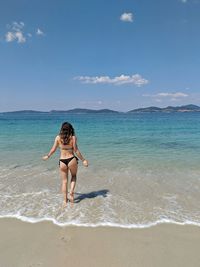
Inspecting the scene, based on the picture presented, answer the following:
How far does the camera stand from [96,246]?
365 centimetres

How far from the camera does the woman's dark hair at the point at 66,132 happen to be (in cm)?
490

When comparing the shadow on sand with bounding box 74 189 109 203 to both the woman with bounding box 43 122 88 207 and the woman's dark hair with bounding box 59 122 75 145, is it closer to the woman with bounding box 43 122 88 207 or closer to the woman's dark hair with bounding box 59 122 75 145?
the woman with bounding box 43 122 88 207

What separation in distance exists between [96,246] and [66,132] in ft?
7.92

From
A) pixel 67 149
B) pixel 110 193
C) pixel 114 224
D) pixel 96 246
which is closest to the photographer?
pixel 96 246

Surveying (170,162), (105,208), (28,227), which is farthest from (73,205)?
(170,162)

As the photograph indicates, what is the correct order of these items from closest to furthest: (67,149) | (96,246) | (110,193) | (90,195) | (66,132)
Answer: (96,246) < (66,132) < (67,149) < (90,195) < (110,193)

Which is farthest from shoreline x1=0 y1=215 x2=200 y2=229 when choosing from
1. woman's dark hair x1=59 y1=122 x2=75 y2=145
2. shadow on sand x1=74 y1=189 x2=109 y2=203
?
woman's dark hair x1=59 y1=122 x2=75 y2=145

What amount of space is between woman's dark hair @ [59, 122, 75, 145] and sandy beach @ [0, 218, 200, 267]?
5.88 ft

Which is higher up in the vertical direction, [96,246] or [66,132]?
[66,132]

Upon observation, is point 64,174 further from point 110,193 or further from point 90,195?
point 110,193

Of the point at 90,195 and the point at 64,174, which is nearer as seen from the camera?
the point at 64,174

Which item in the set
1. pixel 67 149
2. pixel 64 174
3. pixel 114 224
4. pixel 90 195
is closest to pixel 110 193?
pixel 90 195

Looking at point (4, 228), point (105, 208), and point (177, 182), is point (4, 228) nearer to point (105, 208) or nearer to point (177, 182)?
point (105, 208)

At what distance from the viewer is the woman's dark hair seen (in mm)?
4902
